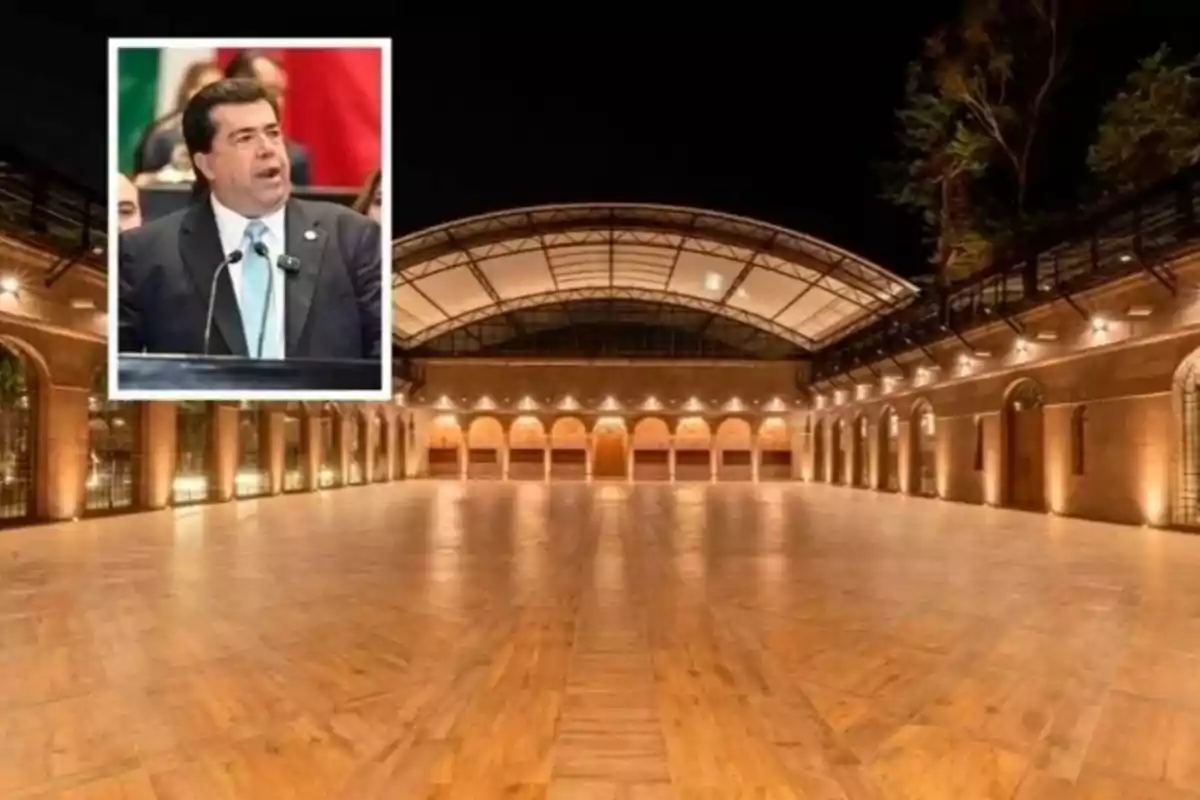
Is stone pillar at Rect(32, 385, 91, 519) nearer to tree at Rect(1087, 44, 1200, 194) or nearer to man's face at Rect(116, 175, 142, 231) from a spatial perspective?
man's face at Rect(116, 175, 142, 231)

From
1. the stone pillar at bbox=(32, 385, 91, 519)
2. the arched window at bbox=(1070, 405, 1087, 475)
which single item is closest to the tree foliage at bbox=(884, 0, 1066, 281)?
the arched window at bbox=(1070, 405, 1087, 475)

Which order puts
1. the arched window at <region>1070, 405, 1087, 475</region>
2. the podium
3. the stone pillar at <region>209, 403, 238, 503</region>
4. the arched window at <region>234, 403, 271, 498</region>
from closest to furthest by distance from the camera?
the podium < the arched window at <region>1070, 405, 1087, 475</region> < the stone pillar at <region>209, 403, 238, 503</region> < the arched window at <region>234, 403, 271, 498</region>

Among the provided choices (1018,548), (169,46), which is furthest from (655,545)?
(169,46)

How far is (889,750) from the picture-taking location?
219 inches

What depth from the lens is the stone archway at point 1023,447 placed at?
2595cm

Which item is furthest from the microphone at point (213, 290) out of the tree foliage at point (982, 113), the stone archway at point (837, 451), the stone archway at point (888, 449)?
the stone archway at point (837, 451)

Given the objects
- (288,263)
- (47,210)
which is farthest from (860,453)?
(288,263)

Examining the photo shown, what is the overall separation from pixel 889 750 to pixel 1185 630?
182 inches

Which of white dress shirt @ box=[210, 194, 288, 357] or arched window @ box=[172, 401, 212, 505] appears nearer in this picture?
white dress shirt @ box=[210, 194, 288, 357]

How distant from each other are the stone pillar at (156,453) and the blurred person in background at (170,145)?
41.1ft

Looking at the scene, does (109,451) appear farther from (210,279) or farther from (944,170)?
(944,170)

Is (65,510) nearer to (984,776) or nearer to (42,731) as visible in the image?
(42,731)

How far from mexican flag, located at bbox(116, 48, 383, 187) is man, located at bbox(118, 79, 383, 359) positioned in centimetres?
29

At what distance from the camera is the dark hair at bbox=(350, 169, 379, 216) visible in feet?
39.4
